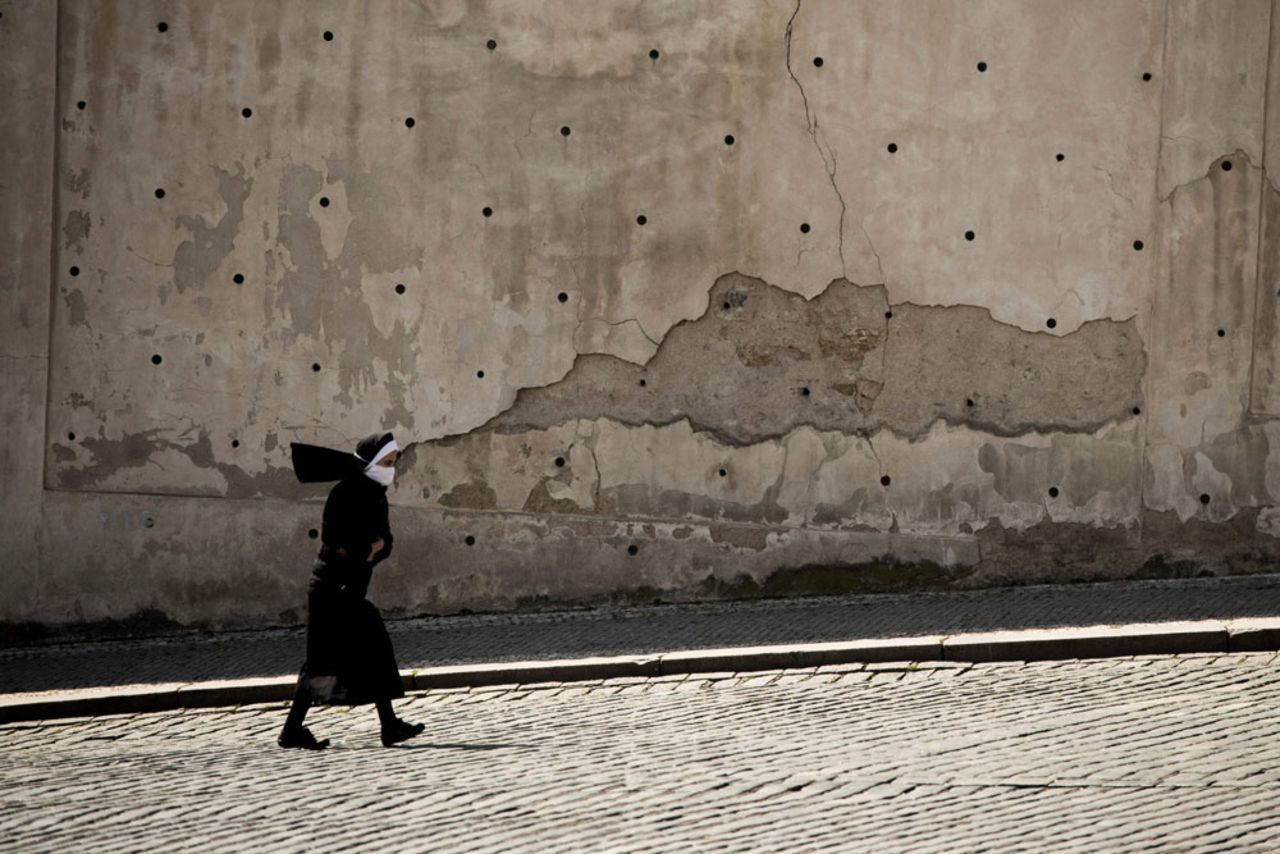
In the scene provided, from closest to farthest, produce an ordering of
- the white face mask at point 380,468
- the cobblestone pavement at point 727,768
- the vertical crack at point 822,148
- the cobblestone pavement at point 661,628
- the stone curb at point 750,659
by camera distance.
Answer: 1. the cobblestone pavement at point 727,768
2. the white face mask at point 380,468
3. the stone curb at point 750,659
4. the cobblestone pavement at point 661,628
5. the vertical crack at point 822,148

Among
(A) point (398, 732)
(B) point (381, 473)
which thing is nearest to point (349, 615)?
(A) point (398, 732)

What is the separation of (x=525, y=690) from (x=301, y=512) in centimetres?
304

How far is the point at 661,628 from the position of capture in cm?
1089

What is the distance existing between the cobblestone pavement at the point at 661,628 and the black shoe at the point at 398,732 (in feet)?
5.55

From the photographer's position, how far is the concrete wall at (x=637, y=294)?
11680 millimetres

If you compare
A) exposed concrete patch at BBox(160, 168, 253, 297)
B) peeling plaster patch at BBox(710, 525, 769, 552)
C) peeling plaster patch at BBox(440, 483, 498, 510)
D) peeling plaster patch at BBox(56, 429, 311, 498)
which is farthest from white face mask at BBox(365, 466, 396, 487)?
exposed concrete patch at BBox(160, 168, 253, 297)

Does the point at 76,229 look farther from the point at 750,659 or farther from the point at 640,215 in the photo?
the point at 750,659

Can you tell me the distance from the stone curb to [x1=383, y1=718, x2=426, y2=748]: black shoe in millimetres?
1463

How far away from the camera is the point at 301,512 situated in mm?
11938

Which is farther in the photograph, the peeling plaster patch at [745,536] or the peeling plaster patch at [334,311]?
the peeling plaster patch at [334,311]

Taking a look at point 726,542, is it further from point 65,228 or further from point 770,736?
point 65,228

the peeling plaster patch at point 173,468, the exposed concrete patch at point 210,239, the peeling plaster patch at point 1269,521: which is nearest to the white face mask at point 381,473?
the peeling plaster patch at point 173,468

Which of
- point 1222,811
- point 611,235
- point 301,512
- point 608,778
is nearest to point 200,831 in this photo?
point 608,778

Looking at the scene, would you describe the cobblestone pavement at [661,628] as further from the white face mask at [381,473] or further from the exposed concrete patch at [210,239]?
the exposed concrete patch at [210,239]
